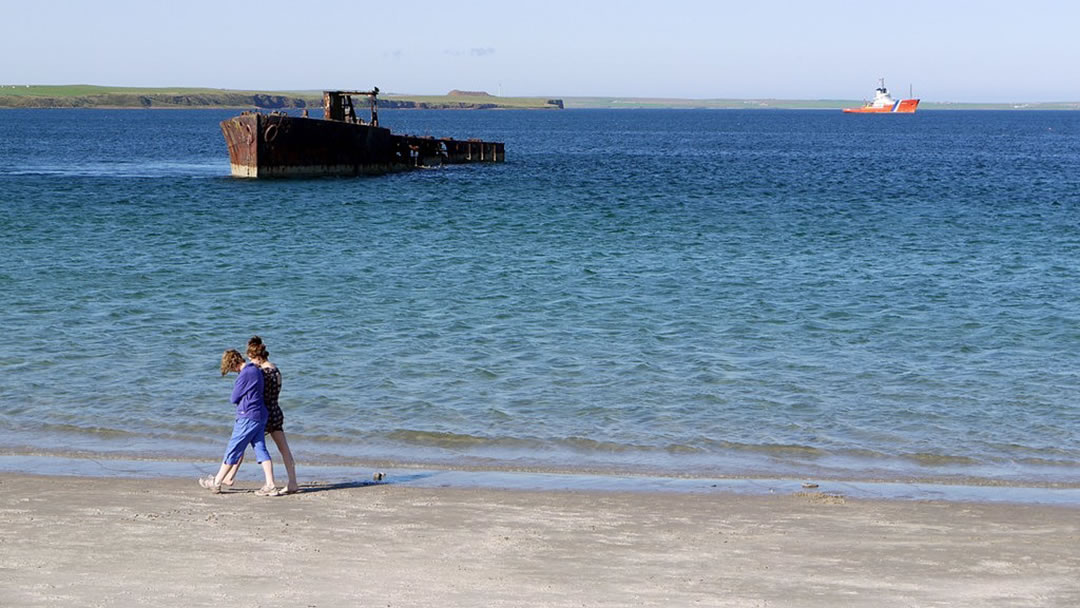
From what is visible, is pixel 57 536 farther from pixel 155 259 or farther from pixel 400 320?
pixel 155 259

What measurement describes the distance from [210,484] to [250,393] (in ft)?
3.07

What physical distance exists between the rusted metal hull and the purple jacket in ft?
148

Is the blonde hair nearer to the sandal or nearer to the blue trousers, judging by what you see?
the blue trousers

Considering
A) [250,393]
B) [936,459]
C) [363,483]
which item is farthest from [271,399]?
[936,459]

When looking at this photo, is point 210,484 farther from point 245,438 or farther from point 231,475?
point 245,438

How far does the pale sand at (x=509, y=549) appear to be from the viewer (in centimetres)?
840

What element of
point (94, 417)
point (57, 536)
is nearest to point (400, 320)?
point (94, 417)

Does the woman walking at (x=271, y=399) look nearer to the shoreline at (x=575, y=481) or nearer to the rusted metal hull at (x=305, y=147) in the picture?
the shoreline at (x=575, y=481)

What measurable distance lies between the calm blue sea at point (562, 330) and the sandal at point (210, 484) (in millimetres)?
1771

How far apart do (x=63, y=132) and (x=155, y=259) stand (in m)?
114

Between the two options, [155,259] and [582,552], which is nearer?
[582,552]

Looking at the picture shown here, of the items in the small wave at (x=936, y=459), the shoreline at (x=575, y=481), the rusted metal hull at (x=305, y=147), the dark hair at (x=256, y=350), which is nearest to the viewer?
the dark hair at (x=256, y=350)

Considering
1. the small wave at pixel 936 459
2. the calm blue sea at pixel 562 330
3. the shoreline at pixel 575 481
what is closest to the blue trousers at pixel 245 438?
the shoreline at pixel 575 481

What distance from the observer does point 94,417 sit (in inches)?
583
